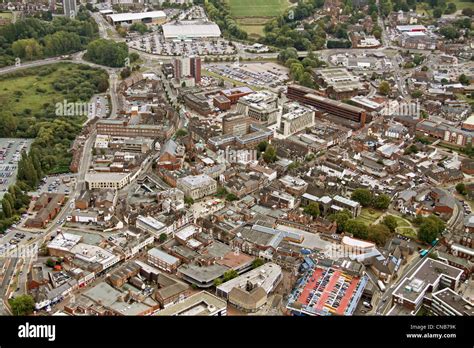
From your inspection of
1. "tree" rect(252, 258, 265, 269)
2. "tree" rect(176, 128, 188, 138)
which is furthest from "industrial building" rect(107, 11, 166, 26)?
"tree" rect(252, 258, 265, 269)

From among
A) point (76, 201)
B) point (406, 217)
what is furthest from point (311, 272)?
point (76, 201)

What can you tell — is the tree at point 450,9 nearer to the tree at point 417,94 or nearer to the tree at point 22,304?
the tree at point 417,94

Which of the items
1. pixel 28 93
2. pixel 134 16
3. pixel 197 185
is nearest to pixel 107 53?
pixel 28 93

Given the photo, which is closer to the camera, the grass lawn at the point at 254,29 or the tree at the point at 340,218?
the tree at the point at 340,218

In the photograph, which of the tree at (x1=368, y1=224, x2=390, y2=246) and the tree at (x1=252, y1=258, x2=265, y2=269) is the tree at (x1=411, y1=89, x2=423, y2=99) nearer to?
the tree at (x1=368, y1=224, x2=390, y2=246)

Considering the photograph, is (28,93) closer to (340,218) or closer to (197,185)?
(197,185)

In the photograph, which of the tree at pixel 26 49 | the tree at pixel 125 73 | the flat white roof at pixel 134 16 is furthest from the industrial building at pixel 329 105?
the flat white roof at pixel 134 16
